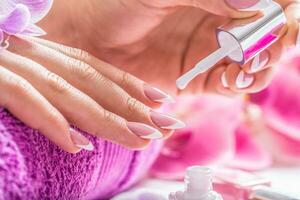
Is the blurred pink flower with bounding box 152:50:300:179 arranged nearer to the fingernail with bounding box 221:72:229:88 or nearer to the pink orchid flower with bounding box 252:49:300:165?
the pink orchid flower with bounding box 252:49:300:165

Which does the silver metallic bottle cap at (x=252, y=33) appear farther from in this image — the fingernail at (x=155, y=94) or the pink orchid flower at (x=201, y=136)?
the pink orchid flower at (x=201, y=136)

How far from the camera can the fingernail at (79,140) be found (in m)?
0.47

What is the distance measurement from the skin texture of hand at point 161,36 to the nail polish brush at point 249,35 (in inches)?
0.4

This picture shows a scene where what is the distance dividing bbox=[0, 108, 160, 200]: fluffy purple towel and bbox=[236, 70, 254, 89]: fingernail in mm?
128

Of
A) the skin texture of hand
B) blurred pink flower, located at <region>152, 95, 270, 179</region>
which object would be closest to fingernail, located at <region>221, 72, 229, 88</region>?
the skin texture of hand

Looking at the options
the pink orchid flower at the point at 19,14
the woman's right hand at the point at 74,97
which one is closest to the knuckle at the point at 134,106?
the woman's right hand at the point at 74,97

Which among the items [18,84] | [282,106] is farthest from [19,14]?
[282,106]

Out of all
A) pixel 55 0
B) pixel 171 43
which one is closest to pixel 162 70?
pixel 171 43

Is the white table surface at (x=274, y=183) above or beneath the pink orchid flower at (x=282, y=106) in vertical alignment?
beneath

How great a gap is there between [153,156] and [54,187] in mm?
195

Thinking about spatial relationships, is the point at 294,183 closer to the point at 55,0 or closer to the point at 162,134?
the point at 162,134

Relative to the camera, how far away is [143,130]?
1.61 ft

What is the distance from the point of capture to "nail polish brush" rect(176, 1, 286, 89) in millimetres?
470

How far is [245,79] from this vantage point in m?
0.57
